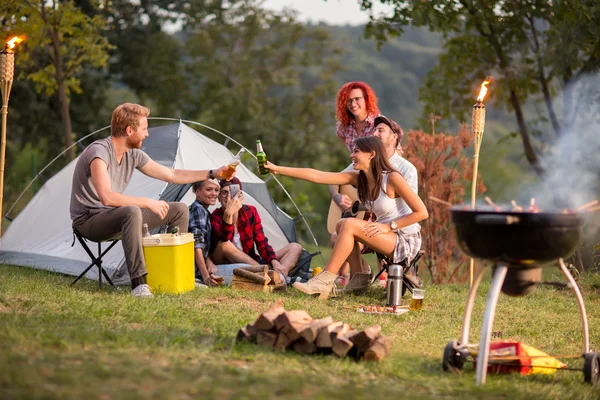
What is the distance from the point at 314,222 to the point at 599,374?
920 cm

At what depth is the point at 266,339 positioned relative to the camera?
11.3 ft

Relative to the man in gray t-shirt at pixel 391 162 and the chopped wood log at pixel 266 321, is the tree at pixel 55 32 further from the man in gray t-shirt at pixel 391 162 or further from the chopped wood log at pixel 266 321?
the chopped wood log at pixel 266 321

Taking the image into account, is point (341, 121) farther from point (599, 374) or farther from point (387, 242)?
point (599, 374)

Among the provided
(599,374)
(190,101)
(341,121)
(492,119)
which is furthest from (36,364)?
(492,119)

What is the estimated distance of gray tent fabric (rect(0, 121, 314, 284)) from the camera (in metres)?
5.80

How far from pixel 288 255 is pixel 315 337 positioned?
254 centimetres

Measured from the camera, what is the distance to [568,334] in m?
4.47

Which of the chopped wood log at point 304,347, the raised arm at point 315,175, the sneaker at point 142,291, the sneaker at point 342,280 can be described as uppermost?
the raised arm at point 315,175

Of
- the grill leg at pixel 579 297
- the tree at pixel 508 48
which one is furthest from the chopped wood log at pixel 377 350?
the tree at pixel 508 48

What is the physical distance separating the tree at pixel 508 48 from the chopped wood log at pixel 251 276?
356 cm

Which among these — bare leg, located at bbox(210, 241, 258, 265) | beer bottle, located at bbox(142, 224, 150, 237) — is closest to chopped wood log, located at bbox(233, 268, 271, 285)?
bare leg, located at bbox(210, 241, 258, 265)

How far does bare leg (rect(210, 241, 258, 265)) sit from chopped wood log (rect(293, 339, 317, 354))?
2.28 metres

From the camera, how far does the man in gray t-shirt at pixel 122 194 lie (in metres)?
4.65

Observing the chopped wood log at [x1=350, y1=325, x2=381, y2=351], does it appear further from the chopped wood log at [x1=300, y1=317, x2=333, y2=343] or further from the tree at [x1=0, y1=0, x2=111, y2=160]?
the tree at [x1=0, y1=0, x2=111, y2=160]
